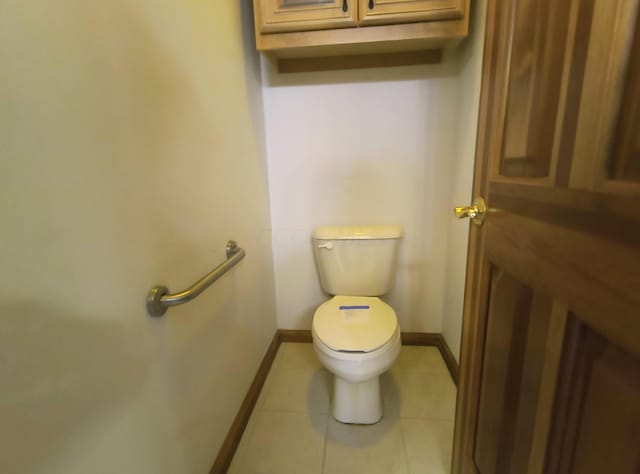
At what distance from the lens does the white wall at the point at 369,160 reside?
1.56 metres

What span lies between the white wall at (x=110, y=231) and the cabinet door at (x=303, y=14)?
0.73ft

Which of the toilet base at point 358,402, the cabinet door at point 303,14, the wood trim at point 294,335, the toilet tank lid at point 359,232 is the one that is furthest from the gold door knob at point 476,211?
the wood trim at point 294,335

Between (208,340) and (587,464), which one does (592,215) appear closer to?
(587,464)

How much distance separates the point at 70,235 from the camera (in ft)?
1.77

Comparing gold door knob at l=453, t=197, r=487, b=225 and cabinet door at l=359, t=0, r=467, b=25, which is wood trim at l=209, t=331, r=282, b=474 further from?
cabinet door at l=359, t=0, r=467, b=25

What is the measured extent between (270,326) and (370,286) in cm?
62

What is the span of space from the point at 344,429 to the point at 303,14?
5.63 ft

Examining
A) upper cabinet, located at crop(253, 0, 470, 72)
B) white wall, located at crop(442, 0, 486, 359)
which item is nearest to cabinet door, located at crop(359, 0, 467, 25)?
upper cabinet, located at crop(253, 0, 470, 72)

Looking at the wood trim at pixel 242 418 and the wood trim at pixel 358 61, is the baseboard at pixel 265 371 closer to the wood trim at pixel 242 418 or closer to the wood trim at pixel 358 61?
the wood trim at pixel 242 418

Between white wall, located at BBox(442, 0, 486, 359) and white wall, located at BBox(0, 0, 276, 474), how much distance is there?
0.99 meters

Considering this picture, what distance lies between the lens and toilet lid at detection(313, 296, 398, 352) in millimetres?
1197

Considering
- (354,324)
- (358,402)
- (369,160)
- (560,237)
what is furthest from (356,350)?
(369,160)

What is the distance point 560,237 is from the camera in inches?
19.8

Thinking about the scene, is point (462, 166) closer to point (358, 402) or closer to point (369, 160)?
point (369, 160)
